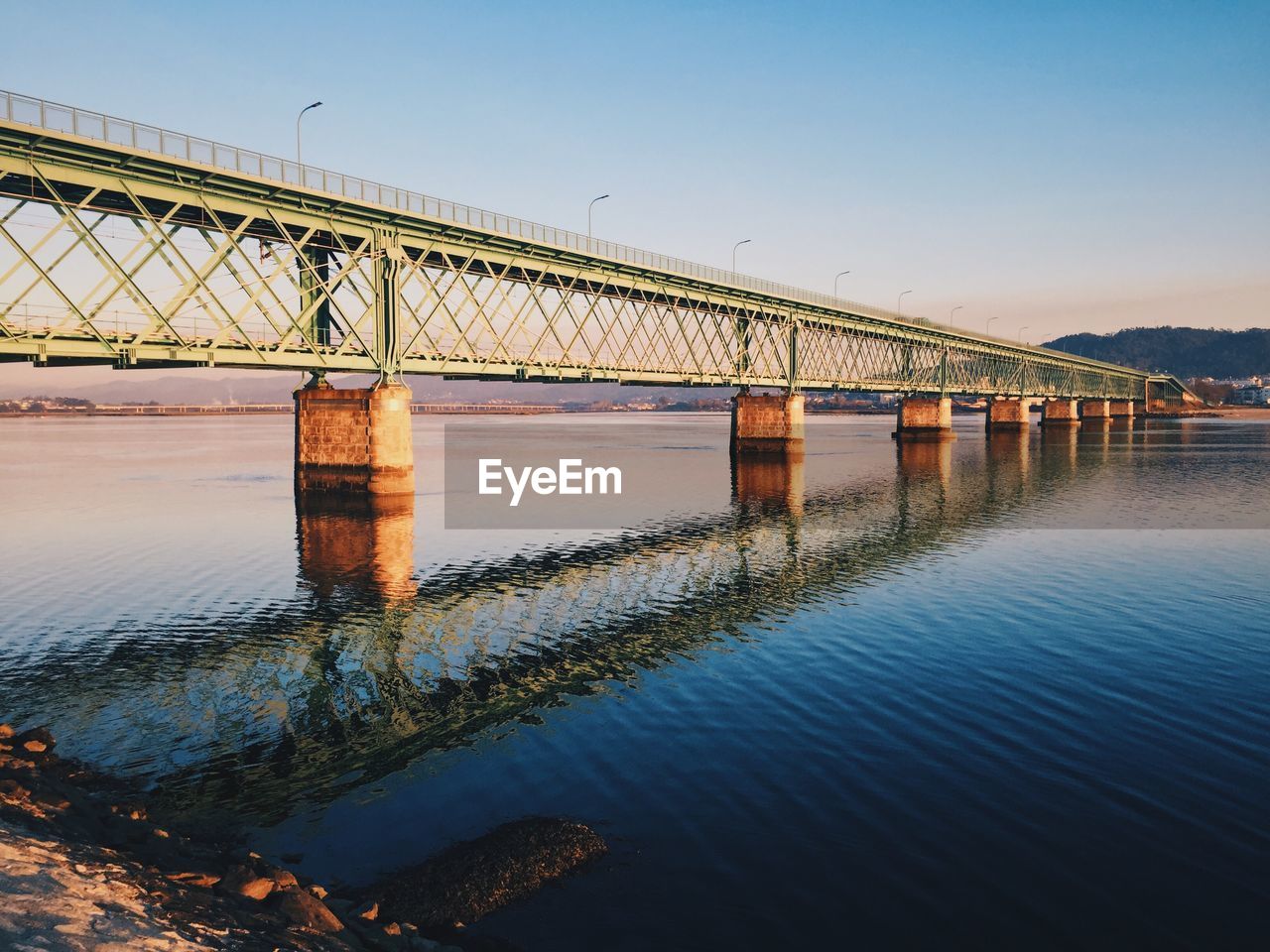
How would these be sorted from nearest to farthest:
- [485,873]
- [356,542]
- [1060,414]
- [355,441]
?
[485,873], [356,542], [355,441], [1060,414]

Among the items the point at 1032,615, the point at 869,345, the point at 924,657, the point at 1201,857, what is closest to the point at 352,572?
the point at 924,657

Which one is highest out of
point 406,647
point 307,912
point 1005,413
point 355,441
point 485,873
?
point 1005,413

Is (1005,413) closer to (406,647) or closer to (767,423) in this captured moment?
(767,423)

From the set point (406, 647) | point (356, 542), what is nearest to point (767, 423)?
point (356, 542)

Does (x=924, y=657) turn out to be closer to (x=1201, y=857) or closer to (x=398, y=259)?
(x=1201, y=857)

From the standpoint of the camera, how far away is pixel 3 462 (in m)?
86.6

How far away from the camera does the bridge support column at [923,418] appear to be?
128750 mm

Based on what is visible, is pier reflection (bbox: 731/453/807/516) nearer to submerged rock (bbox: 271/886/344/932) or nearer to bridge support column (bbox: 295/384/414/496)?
bridge support column (bbox: 295/384/414/496)

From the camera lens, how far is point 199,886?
841cm

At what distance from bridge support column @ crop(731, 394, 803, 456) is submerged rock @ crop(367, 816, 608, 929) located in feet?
263

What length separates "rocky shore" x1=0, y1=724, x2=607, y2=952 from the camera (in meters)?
7.04

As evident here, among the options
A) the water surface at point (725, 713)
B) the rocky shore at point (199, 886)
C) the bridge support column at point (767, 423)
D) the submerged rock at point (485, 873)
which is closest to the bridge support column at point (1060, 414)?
the bridge support column at point (767, 423)

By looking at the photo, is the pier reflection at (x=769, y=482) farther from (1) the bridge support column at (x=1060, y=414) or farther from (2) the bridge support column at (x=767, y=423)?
(1) the bridge support column at (x=1060, y=414)

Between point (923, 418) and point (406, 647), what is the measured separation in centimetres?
12316
